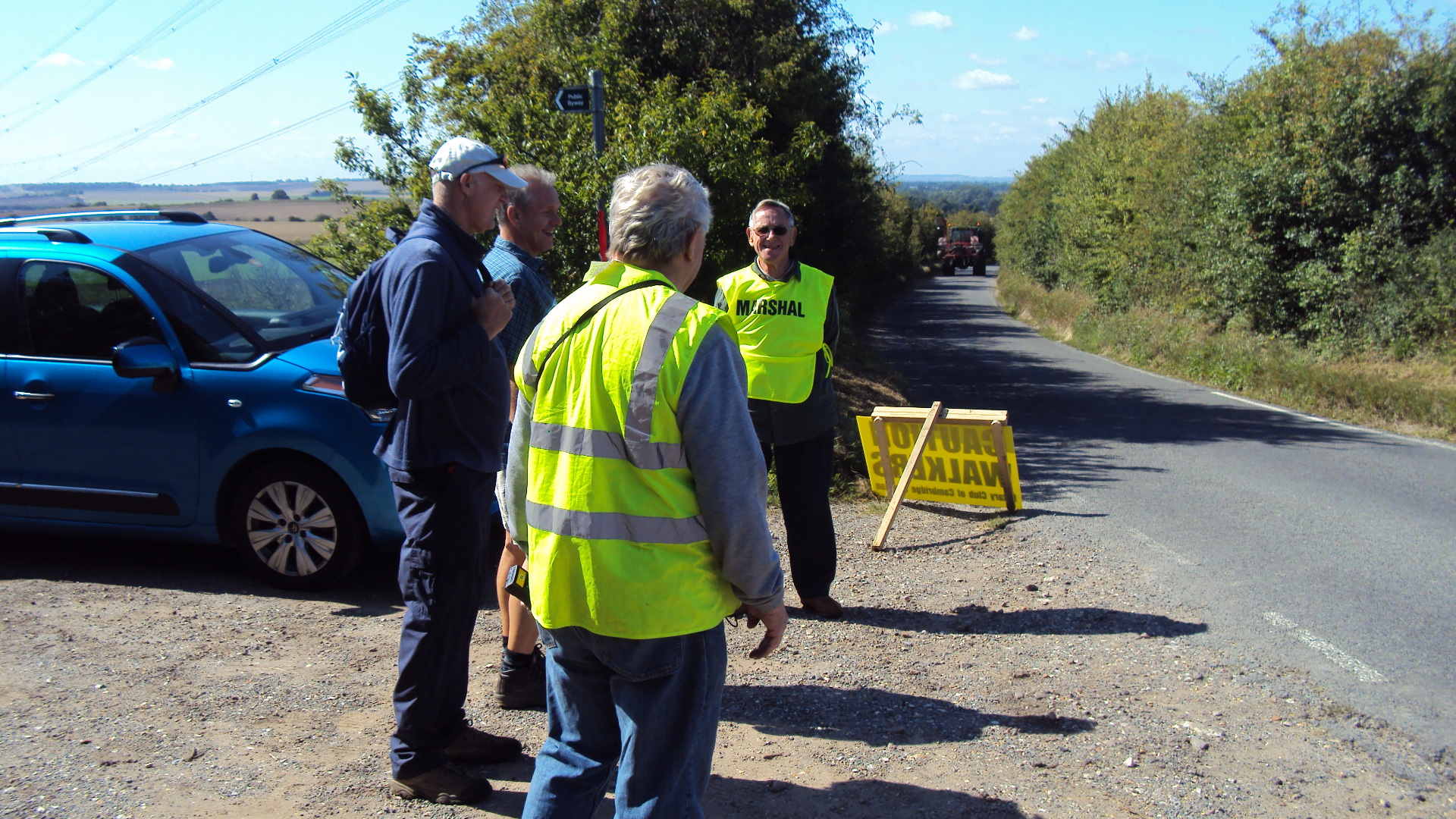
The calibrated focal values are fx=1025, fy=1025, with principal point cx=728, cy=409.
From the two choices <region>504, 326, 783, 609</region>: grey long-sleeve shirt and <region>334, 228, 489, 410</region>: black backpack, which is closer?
<region>504, 326, 783, 609</region>: grey long-sleeve shirt

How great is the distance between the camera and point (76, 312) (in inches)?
208

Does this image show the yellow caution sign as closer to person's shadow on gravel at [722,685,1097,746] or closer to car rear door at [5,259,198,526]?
person's shadow on gravel at [722,685,1097,746]

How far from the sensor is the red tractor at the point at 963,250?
202 ft

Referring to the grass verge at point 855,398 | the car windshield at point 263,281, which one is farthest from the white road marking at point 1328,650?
the car windshield at point 263,281

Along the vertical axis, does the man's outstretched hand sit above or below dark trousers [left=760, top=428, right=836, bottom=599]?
above

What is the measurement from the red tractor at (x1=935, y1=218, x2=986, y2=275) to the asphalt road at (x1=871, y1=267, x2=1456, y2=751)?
47.1m

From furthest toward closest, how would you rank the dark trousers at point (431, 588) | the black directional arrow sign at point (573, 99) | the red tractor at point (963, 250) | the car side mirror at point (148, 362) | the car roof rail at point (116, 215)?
the red tractor at point (963, 250) → the black directional arrow sign at point (573, 99) → the car roof rail at point (116, 215) → the car side mirror at point (148, 362) → the dark trousers at point (431, 588)

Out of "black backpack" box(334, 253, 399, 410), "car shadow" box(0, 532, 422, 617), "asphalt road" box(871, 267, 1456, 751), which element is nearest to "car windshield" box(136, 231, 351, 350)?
"car shadow" box(0, 532, 422, 617)

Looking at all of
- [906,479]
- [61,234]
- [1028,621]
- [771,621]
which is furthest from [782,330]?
[61,234]

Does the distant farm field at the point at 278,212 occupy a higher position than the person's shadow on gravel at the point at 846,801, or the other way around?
the distant farm field at the point at 278,212

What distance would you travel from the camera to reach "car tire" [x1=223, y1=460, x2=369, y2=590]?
16.7ft

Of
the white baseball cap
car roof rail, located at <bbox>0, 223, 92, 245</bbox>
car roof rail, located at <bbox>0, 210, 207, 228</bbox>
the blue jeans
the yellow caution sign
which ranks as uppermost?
the white baseball cap

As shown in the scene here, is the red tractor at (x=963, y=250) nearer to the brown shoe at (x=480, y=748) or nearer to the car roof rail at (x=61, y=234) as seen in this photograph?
the car roof rail at (x=61, y=234)

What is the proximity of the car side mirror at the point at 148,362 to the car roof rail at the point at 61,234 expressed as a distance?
2.37ft
